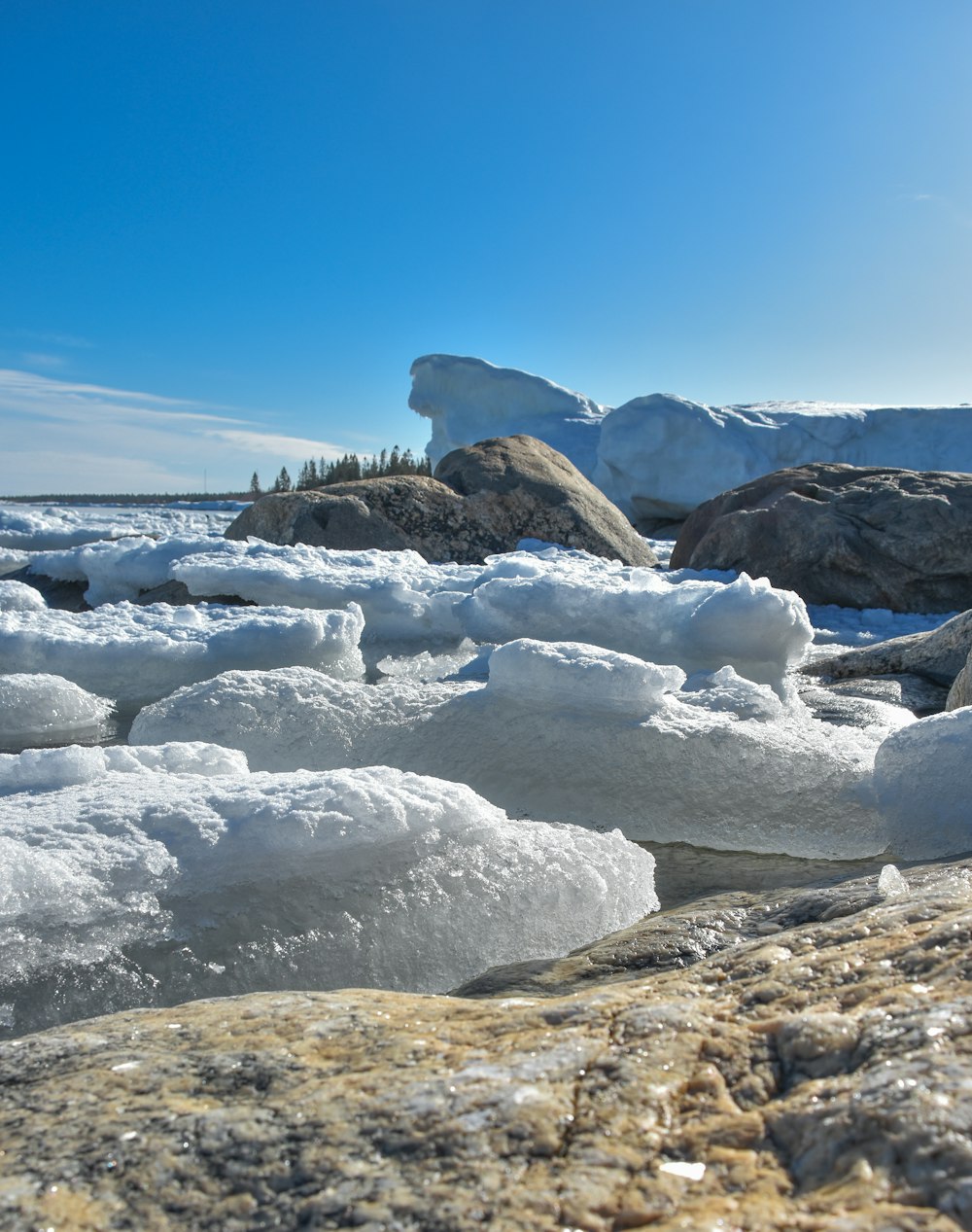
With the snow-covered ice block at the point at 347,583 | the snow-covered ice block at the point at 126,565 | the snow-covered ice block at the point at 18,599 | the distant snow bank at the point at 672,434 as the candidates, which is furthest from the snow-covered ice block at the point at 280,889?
the distant snow bank at the point at 672,434

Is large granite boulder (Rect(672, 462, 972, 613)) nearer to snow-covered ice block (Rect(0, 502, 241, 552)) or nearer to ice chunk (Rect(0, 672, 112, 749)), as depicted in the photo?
ice chunk (Rect(0, 672, 112, 749))

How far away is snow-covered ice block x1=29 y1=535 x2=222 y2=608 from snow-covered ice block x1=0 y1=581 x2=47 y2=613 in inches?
38.2

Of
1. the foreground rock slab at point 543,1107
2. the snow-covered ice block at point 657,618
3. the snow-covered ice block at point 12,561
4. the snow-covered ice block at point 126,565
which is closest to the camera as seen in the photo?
the foreground rock slab at point 543,1107

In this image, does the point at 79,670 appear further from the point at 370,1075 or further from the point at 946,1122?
the point at 946,1122

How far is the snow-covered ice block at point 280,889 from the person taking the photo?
5.99 feet

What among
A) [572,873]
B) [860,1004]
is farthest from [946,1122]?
[572,873]

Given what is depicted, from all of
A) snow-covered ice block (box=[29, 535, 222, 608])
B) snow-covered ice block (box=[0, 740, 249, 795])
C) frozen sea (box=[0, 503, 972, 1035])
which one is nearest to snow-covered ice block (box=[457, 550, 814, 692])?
frozen sea (box=[0, 503, 972, 1035])

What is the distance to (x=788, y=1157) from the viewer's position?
2.68 feet

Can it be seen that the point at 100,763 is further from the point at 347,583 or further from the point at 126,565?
the point at 126,565

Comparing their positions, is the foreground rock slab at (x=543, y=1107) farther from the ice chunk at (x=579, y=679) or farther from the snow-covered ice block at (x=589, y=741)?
the ice chunk at (x=579, y=679)

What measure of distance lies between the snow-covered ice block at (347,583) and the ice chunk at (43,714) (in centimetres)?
213

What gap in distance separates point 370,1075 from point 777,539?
7919 millimetres

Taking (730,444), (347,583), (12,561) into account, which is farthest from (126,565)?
(730,444)

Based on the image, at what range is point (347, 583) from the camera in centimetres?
621
